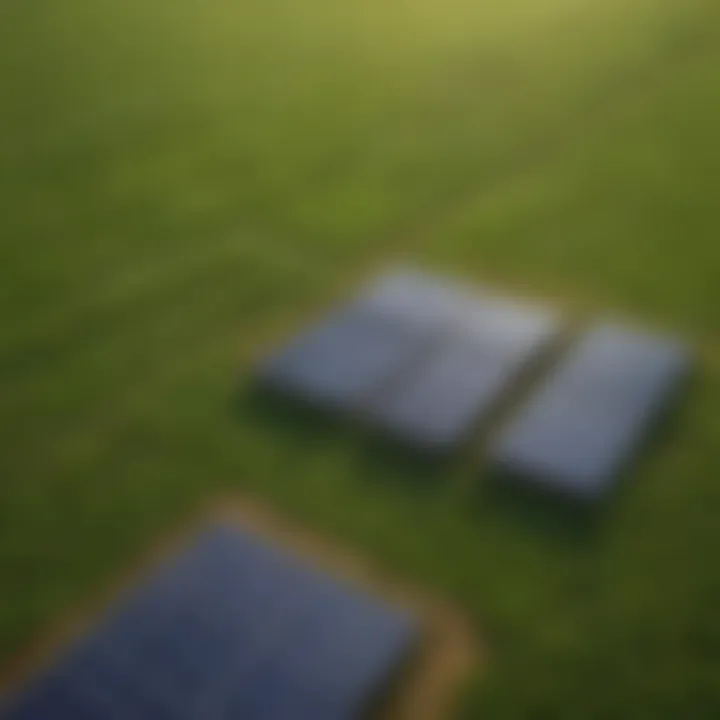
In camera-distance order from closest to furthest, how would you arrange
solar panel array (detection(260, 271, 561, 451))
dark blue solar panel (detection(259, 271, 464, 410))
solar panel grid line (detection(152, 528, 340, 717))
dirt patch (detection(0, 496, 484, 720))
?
solar panel grid line (detection(152, 528, 340, 717))
dirt patch (detection(0, 496, 484, 720))
solar panel array (detection(260, 271, 561, 451))
dark blue solar panel (detection(259, 271, 464, 410))

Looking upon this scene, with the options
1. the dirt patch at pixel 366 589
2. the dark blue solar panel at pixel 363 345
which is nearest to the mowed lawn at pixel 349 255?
the dirt patch at pixel 366 589

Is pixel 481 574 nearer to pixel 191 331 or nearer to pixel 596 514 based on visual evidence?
pixel 596 514

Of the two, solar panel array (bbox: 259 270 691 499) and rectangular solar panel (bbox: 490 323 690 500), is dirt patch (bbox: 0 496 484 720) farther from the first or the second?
rectangular solar panel (bbox: 490 323 690 500)

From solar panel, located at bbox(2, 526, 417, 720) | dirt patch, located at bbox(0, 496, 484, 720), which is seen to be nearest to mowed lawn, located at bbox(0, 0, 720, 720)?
dirt patch, located at bbox(0, 496, 484, 720)

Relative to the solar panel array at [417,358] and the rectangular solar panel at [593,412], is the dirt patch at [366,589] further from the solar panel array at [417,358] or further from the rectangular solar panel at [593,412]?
the rectangular solar panel at [593,412]

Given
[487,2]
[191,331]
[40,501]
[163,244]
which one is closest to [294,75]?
[487,2]

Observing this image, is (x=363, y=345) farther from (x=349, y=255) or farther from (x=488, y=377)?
(x=349, y=255)
